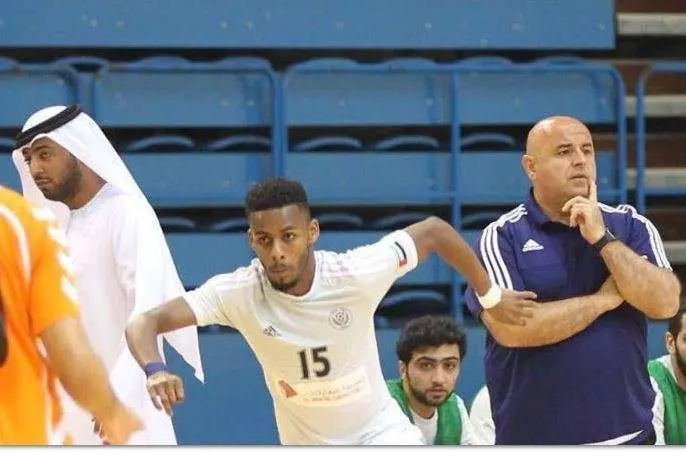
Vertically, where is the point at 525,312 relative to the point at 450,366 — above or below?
above

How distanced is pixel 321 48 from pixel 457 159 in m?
0.95

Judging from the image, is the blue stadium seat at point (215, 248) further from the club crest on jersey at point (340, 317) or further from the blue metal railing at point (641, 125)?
the club crest on jersey at point (340, 317)

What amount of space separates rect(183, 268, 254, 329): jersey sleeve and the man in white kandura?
1.68 feet

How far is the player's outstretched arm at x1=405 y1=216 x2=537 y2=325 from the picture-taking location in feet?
13.4

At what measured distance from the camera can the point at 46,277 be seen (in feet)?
9.16

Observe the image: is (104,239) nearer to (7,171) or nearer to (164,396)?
(164,396)

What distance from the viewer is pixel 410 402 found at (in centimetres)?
553

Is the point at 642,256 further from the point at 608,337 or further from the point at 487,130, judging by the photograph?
the point at 487,130

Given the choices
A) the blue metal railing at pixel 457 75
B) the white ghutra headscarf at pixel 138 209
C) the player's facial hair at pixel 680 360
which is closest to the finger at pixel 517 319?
the white ghutra headscarf at pixel 138 209

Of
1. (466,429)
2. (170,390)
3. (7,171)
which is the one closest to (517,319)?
(170,390)

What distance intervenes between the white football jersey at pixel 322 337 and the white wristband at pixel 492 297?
0.90 feet

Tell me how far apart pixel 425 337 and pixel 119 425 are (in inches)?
99.8

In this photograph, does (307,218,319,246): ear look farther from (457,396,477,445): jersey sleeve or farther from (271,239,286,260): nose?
(457,396,477,445): jersey sleeve

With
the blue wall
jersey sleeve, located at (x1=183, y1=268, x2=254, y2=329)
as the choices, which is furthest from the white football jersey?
the blue wall
